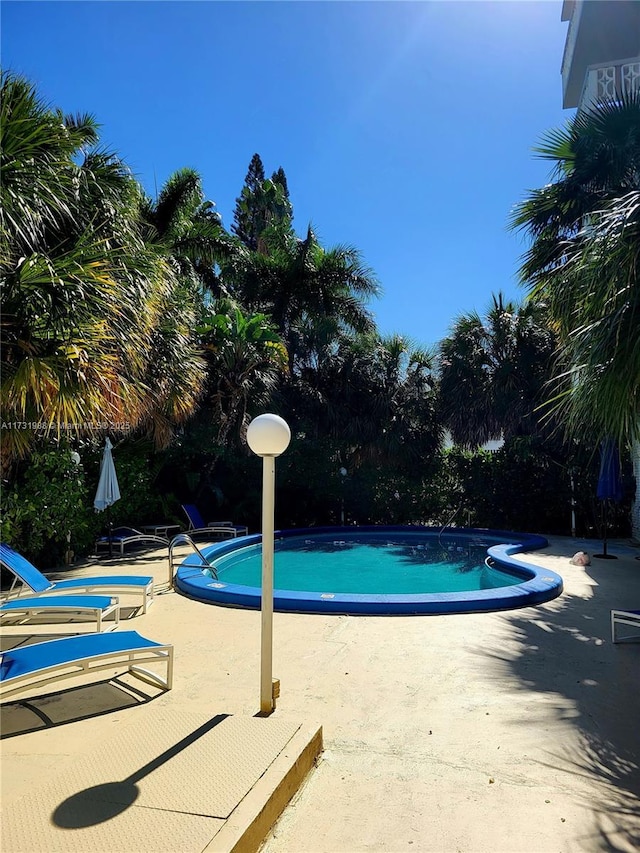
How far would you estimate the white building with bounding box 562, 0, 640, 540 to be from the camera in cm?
1630

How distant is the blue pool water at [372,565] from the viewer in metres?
11.2

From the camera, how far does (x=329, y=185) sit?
1596cm

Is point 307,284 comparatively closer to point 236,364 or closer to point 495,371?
point 236,364

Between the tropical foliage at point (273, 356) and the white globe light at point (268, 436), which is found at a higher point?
the tropical foliage at point (273, 356)

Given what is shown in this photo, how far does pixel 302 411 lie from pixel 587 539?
31.0ft

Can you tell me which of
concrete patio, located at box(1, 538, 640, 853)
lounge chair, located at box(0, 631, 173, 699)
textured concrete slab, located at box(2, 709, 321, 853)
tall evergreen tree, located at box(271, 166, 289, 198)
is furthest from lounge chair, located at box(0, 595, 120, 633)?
tall evergreen tree, located at box(271, 166, 289, 198)

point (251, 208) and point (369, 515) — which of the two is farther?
point (251, 208)

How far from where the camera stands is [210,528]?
15.0 m

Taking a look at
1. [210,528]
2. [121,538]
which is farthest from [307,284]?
[121,538]

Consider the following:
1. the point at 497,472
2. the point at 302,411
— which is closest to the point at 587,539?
the point at 497,472

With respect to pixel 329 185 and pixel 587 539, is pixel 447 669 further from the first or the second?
pixel 329 185

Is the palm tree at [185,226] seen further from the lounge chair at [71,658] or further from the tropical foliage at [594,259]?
the lounge chair at [71,658]

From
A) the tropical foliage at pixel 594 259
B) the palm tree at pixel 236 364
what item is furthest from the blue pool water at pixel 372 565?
the tropical foliage at pixel 594 259

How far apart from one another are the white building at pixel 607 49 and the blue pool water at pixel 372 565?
540 centimetres
